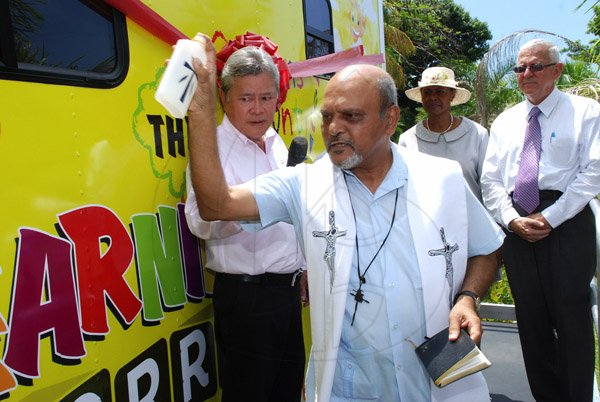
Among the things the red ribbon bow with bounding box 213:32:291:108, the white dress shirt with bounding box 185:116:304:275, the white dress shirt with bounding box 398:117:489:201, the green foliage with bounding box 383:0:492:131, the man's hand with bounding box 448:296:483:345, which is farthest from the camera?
the green foliage with bounding box 383:0:492:131

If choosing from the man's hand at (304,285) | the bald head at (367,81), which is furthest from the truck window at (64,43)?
the man's hand at (304,285)

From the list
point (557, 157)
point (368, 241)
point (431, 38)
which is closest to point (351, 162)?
point (368, 241)

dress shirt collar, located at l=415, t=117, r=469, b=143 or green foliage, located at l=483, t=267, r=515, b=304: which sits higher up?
dress shirt collar, located at l=415, t=117, r=469, b=143

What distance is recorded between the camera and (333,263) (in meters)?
1.73

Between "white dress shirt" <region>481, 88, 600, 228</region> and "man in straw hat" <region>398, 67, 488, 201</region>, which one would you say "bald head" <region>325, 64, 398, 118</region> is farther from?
"man in straw hat" <region>398, 67, 488, 201</region>

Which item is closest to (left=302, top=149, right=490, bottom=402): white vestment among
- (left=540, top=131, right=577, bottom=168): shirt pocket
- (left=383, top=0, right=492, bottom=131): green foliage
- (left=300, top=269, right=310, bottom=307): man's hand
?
(left=300, top=269, right=310, bottom=307): man's hand

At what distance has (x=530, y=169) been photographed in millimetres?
3201

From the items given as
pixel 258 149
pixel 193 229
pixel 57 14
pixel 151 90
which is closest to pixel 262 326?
pixel 193 229

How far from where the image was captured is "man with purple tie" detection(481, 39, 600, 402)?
3129 mm

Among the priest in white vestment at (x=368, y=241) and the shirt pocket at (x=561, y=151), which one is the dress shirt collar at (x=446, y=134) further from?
the priest in white vestment at (x=368, y=241)

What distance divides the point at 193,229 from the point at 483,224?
3.39 ft

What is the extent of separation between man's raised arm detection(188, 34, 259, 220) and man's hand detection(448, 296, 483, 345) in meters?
0.77

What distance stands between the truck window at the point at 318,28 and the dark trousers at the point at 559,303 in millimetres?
1647

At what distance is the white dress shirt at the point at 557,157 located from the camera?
3.06m
